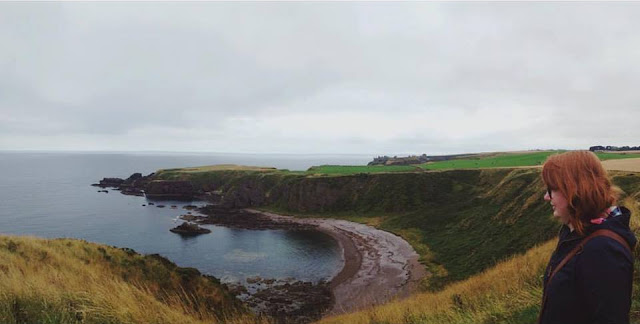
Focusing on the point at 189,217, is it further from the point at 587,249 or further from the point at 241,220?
the point at 587,249

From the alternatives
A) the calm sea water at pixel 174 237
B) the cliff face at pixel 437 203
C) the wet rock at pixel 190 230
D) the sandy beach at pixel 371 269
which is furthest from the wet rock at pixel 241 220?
the sandy beach at pixel 371 269

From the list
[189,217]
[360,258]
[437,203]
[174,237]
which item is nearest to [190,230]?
[174,237]

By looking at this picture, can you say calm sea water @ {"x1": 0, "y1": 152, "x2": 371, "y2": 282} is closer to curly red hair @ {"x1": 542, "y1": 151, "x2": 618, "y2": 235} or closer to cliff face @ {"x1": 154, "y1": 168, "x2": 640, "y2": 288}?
cliff face @ {"x1": 154, "y1": 168, "x2": 640, "y2": 288}

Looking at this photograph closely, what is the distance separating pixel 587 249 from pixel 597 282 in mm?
258

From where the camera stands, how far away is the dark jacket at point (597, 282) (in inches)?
108

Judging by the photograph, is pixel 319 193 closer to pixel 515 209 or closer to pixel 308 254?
pixel 308 254

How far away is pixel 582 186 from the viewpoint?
10.5 feet

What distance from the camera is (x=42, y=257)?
48.5ft

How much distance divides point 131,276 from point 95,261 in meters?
1.93

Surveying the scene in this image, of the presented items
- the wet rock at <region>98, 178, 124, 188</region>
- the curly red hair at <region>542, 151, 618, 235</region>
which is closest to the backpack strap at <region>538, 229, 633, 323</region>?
the curly red hair at <region>542, 151, 618, 235</region>

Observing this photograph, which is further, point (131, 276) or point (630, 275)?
point (131, 276)

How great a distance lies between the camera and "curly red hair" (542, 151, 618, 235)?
3.11 meters

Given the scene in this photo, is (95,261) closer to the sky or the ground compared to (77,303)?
closer to the ground

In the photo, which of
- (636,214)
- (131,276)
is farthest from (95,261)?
(636,214)
